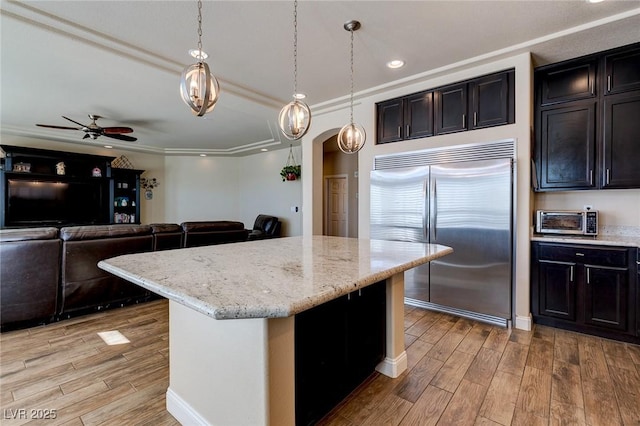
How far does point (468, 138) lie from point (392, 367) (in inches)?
98.7

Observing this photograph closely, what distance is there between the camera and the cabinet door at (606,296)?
2.59 meters

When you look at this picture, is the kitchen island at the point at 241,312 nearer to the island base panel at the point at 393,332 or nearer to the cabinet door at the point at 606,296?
the island base panel at the point at 393,332

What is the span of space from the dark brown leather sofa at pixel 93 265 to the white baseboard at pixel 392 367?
2935 mm

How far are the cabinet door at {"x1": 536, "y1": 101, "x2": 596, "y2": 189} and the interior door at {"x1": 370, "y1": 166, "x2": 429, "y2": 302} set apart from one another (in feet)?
3.90

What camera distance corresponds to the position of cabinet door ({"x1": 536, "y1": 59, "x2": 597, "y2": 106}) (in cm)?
291

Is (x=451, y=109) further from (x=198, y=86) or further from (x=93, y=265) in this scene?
(x=93, y=265)

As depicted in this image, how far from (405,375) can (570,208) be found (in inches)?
104

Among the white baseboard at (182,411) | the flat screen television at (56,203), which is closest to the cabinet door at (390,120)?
the white baseboard at (182,411)

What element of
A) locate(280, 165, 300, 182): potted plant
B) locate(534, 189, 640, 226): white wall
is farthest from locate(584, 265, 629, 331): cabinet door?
locate(280, 165, 300, 182): potted plant

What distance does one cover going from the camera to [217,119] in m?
5.20

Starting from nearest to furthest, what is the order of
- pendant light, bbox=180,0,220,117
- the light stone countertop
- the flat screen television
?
the light stone countertop
pendant light, bbox=180,0,220,117
the flat screen television

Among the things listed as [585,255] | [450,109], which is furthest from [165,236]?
[585,255]

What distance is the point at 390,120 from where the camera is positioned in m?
3.87

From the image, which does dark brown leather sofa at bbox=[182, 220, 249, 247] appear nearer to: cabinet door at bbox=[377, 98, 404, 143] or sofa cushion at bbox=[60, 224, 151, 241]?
sofa cushion at bbox=[60, 224, 151, 241]
